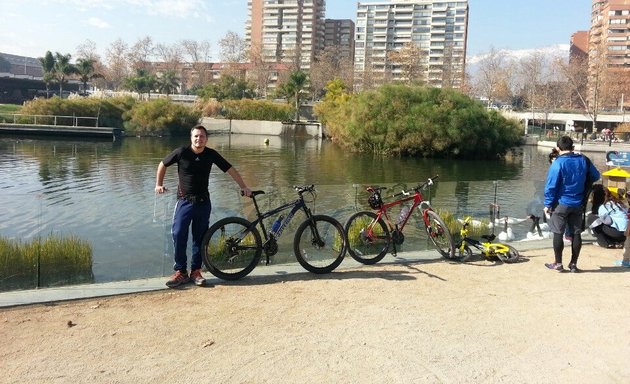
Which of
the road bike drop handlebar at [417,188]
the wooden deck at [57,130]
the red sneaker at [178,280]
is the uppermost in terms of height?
the wooden deck at [57,130]

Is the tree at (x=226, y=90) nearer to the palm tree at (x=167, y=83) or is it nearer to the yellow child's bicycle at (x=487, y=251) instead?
the palm tree at (x=167, y=83)

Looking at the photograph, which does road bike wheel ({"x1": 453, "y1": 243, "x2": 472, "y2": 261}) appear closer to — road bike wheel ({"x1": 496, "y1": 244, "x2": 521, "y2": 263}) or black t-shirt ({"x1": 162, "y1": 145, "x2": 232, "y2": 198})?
road bike wheel ({"x1": 496, "y1": 244, "x2": 521, "y2": 263})

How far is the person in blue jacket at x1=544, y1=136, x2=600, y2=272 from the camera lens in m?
6.52

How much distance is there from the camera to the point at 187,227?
227 inches

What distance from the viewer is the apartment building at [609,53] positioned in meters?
80.9

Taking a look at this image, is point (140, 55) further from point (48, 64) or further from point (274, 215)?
point (274, 215)

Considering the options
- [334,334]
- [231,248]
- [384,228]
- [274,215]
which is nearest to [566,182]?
[384,228]

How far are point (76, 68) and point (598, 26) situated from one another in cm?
10607

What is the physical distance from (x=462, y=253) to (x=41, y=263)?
16.2 ft

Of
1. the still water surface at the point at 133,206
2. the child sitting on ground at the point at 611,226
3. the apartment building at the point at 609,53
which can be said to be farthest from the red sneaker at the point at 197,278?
the apartment building at the point at 609,53

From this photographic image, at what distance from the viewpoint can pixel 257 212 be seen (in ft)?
20.8

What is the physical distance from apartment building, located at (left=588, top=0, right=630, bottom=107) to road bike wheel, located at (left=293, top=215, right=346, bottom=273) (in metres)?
78.5

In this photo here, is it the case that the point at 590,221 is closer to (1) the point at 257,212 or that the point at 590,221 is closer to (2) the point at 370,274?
(2) the point at 370,274

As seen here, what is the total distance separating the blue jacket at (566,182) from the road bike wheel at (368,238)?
1.97 meters
